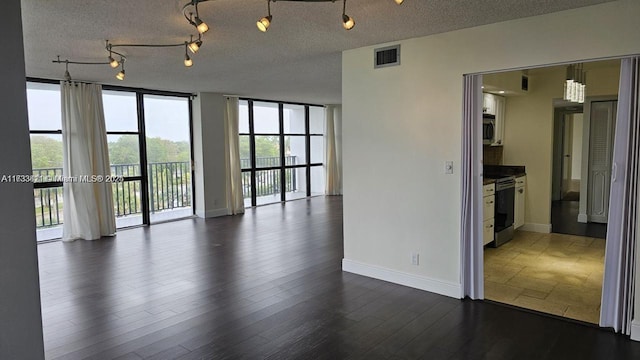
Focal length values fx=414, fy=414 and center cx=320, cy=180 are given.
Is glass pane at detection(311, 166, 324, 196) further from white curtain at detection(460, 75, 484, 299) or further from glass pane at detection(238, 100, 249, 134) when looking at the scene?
white curtain at detection(460, 75, 484, 299)

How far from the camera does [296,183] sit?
11164mm

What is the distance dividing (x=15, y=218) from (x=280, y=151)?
8.25 m

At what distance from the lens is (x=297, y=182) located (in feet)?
36.7

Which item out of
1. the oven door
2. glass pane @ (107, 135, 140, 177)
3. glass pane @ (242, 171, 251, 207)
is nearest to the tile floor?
the oven door

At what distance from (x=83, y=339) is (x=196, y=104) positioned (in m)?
5.71

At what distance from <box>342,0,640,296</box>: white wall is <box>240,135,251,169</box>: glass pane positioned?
5.21m

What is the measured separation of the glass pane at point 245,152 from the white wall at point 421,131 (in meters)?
5.21

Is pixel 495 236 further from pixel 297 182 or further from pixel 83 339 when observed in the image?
pixel 297 182

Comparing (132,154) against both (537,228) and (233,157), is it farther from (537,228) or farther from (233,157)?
(537,228)

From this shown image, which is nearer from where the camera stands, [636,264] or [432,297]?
[636,264]

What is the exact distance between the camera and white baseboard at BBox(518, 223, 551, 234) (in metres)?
6.45

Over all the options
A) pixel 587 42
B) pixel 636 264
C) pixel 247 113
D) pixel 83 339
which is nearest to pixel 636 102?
pixel 587 42

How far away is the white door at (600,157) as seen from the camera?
22.5 feet

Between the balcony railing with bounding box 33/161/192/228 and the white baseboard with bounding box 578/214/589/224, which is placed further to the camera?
the white baseboard with bounding box 578/214/589/224
